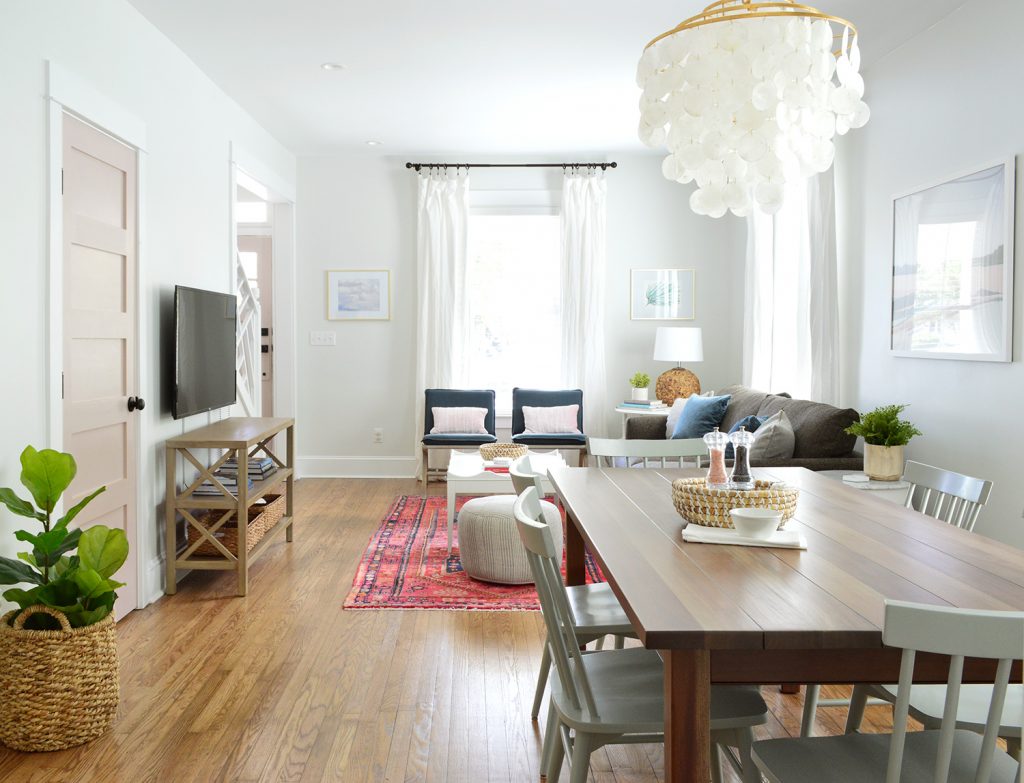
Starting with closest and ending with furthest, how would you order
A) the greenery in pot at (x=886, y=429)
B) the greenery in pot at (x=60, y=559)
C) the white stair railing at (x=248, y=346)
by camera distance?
1. the greenery in pot at (x=60, y=559)
2. the greenery in pot at (x=886, y=429)
3. the white stair railing at (x=248, y=346)

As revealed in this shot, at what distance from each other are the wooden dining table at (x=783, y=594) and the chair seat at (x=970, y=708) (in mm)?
264

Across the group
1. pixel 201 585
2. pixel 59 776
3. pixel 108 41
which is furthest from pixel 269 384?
pixel 59 776

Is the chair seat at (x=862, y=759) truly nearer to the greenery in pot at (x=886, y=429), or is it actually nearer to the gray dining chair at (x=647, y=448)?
the gray dining chair at (x=647, y=448)

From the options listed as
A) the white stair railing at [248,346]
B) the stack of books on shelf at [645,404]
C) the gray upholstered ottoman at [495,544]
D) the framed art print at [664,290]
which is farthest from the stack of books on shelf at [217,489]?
the framed art print at [664,290]

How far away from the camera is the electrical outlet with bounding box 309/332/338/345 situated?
737 centimetres

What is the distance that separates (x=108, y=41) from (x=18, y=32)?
0.76 metres

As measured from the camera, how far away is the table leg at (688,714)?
138 centimetres

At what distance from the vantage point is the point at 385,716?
2.77 m

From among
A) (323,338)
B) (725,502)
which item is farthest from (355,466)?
(725,502)

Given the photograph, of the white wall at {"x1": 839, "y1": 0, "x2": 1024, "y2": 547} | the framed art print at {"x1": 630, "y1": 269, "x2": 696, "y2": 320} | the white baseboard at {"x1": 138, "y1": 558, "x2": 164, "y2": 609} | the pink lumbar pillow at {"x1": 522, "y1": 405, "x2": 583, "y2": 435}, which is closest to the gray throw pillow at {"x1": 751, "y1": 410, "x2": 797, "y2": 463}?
the white wall at {"x1": 839, "y1": 0, "x2": 1024, "y2": 547}

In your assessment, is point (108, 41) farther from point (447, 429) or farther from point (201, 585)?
point (447, 429)

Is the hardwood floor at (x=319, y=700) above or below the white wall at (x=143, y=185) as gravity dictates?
below

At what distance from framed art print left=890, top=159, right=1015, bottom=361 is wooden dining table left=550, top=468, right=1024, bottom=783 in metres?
1.76

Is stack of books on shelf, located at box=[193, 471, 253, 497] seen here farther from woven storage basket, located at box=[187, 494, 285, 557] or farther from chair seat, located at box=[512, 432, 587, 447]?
chair seat, located at box=[512, 432, 587, 447]
